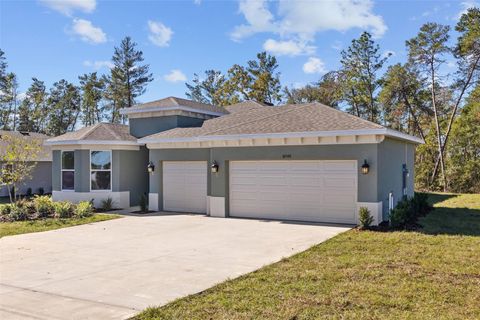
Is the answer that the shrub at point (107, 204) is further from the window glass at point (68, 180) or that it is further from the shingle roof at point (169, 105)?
the shingle roof at point (169, 105)

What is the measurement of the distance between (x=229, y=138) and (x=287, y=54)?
26.2 metres

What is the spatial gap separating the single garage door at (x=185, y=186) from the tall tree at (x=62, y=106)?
3563 cm

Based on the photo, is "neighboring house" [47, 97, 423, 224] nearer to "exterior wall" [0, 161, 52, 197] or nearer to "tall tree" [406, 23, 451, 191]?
"exterior wall" [0, 161, 52, 197]

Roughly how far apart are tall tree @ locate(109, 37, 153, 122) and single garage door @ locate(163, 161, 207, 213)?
97.5 ft

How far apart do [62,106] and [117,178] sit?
34.0 m

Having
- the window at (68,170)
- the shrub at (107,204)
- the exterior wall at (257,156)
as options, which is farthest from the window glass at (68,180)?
the exterior wall at (257,156)

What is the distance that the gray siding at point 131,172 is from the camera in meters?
16.9

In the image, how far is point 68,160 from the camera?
17422 millimetres

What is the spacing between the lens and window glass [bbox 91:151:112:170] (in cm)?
1686

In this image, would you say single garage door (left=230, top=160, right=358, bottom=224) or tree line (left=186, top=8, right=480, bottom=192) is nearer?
single garage door (left=230, top=160, right=358, bottom=224)

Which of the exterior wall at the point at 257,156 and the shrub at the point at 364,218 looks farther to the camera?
the exterior wall at the point at 257,156

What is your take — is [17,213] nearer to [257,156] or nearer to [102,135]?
[102,135]

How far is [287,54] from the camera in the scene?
37469 millimetres

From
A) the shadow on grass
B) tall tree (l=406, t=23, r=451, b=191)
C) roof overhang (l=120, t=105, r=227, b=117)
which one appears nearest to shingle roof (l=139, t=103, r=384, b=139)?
roof overhang (l=120, t=105, r=227, b=117)
